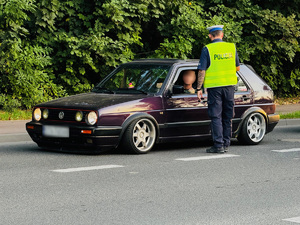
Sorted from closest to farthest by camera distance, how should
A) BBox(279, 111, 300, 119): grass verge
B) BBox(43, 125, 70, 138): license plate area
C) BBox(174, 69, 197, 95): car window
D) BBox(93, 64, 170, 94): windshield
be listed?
BBox(43, 125, 70, 138): license plate area
BBox(93, 64, 170, 94): windshield
BBox(174, 69, 197, 95): car window
BBox(279, 111, 300, 119): grass verge

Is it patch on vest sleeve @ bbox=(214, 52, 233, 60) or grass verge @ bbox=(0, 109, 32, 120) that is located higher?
patch on vest sleeve @ bbox=(214, 52, 233, 60)

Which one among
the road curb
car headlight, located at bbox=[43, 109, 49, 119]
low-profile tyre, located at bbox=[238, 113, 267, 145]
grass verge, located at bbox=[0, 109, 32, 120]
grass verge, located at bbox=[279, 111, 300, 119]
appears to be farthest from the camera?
grass verge, located at bbox=[279, 111, 300, 119]

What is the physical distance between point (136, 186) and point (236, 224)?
1.90m

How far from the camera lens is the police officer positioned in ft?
33.6

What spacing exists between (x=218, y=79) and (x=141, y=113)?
122cm

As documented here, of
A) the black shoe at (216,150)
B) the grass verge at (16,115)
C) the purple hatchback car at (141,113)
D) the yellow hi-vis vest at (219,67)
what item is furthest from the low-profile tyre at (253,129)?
the grass verge at (16,115)

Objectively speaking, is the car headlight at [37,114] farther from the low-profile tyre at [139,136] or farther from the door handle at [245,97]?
the door handle at [245,97]

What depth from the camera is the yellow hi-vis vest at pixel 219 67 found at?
1024 cm

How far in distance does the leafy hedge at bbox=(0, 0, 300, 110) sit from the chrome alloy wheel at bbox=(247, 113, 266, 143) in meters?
5.80

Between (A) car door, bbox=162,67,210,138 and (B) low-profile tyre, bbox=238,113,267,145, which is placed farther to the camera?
(B) low-profile tyre, bbox=238,113,267,145

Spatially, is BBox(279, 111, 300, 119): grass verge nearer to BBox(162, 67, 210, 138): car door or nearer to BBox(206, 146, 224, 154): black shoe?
BBox(162, 67, 210, 138): car door

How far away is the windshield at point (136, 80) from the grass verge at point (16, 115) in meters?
4.04

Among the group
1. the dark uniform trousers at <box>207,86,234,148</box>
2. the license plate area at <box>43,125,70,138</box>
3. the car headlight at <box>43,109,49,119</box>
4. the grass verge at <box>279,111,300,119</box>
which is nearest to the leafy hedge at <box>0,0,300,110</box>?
the grass verge at <box>279,111,300,119</box>

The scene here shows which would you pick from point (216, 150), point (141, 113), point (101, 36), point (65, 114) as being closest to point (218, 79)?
point (216, 150)
